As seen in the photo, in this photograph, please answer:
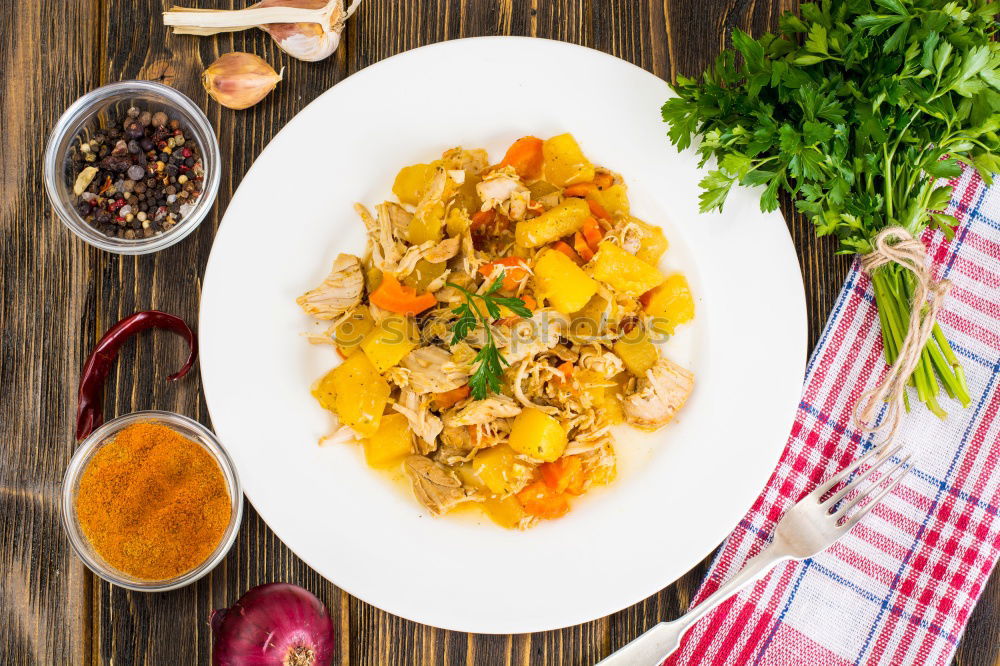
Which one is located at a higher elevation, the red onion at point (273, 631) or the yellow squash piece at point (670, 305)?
the yellow squash piece at point (670, 305)

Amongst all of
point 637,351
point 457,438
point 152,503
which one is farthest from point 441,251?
point 152,503

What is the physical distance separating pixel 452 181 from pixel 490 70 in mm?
500

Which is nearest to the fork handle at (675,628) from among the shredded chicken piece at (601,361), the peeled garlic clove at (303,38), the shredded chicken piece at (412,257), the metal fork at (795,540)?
the metal fork at (795,540)

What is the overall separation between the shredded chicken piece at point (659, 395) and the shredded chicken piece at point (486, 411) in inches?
18.1

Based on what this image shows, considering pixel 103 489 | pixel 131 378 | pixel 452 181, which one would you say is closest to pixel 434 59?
pixel 452 181

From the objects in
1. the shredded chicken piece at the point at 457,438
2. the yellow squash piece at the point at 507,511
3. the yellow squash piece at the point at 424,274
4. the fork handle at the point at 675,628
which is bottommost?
the fork handle at the point at 675,628

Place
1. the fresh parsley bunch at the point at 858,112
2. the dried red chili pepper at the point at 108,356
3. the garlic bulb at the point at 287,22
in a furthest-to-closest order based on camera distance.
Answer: the dried red chili pepper at the point at 108,356 < the garlic bulb at the point at 287,22 < the fresh parsley bunch at the point at 858,112

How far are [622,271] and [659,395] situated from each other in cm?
51

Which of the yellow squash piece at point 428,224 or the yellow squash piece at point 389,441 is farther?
the yellow squash piece at point 389,441

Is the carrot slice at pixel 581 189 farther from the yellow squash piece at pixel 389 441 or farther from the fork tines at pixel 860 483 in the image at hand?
the fork tines at pixel 860 483

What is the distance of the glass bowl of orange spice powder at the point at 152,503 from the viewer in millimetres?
2850

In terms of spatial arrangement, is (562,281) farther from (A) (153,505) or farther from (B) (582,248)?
(A) (153,505)

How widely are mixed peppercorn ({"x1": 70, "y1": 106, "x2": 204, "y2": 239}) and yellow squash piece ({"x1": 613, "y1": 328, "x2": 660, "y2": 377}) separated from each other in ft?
6.21

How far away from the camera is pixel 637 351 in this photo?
→ 113 inches
